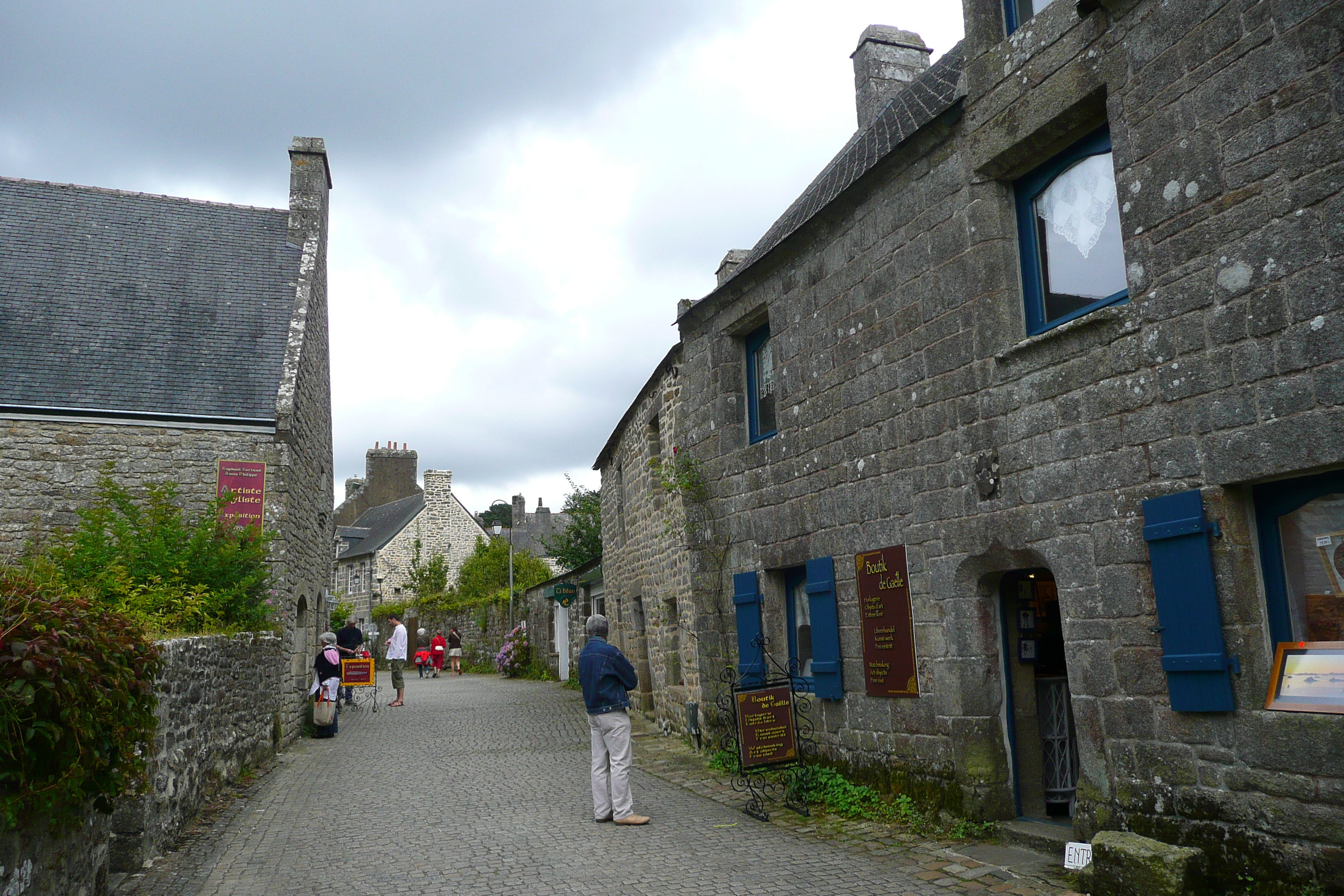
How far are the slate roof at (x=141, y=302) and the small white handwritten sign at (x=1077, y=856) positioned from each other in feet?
34.2

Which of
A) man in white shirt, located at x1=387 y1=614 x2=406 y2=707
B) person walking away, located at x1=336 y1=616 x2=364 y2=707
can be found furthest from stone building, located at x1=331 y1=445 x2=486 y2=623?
person walking away, located at x1=336 y1=616 x2=364 y2=707

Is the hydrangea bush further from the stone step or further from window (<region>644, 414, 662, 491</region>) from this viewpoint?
the stone step

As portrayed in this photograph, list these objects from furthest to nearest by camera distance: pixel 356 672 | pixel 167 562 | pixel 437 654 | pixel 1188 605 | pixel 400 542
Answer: pixel 400 542
pixel 437 654
pixel 356 672
pixel 167 562
pixel 1188 605

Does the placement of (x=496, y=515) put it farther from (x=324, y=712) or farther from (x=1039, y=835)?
(x=1039, y=835)

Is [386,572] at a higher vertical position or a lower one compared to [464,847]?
higher

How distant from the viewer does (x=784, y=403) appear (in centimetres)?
823

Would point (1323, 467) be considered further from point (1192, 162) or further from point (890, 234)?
point (890, 234)

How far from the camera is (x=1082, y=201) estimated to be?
5.61 meters

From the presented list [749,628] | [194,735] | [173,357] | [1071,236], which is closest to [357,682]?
[173,357]

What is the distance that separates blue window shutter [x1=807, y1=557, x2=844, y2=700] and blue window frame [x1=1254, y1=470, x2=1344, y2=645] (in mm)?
3361

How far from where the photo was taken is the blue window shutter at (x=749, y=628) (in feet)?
27.7

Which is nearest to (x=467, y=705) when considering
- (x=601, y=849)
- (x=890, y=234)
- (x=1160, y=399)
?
(x=601, y=849)

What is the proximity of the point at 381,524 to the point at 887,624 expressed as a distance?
37.1 meters

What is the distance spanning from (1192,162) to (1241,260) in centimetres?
60
